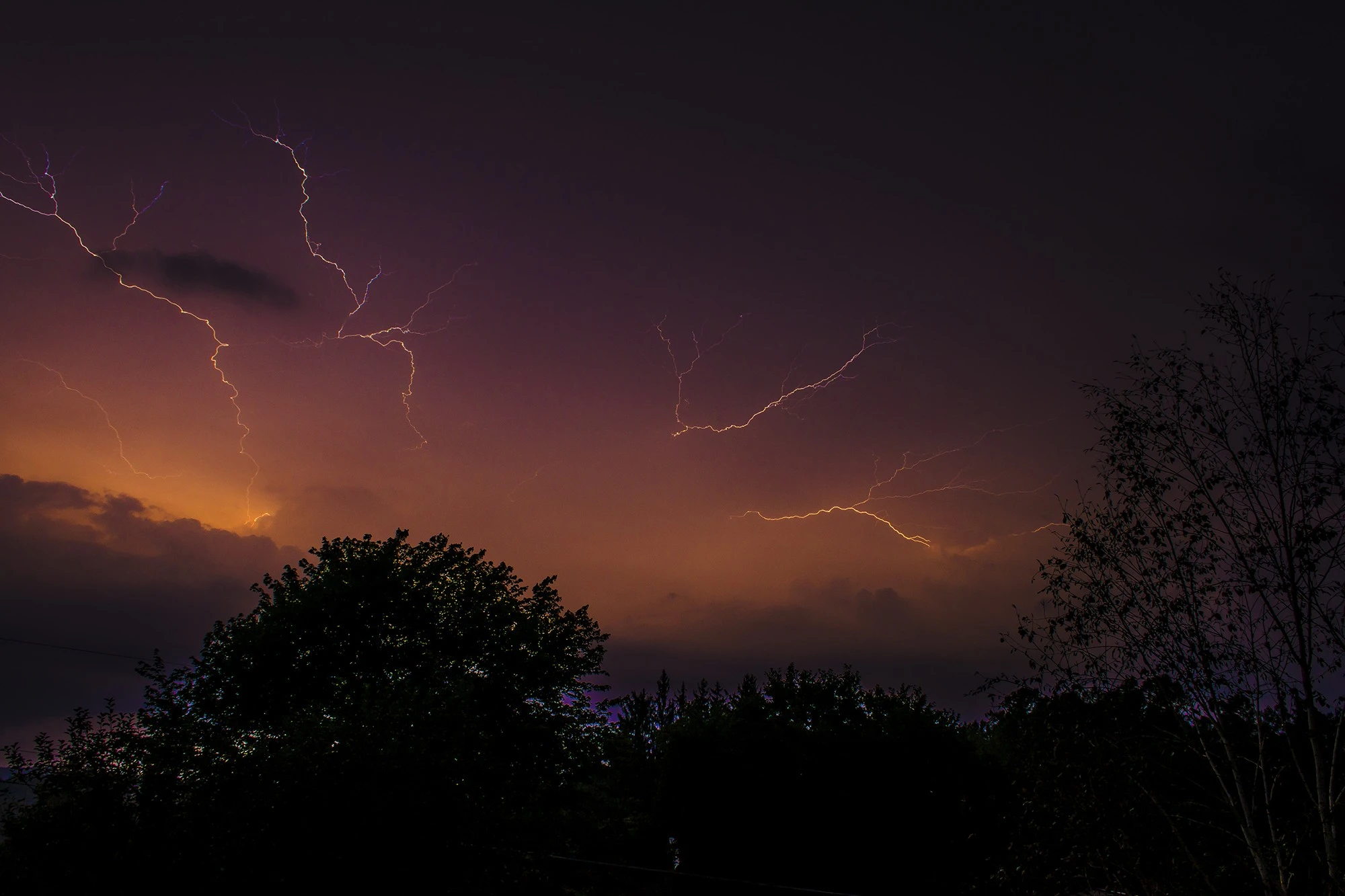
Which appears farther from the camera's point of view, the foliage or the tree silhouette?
the foliage

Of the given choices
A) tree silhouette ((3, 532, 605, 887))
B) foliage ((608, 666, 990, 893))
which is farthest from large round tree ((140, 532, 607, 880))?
foliage ((608, 666, 990, 893))

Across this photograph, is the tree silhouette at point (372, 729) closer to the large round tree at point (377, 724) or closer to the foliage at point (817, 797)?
the large round tree at point (377, 724)

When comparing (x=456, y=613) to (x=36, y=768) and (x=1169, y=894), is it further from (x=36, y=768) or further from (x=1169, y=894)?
(x=1169, y=894)

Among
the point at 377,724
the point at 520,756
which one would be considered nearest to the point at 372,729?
the point at 377,724

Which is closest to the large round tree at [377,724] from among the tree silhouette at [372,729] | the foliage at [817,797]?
the tree silhouette at [372,729]

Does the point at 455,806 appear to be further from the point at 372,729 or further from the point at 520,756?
the point at 520,756

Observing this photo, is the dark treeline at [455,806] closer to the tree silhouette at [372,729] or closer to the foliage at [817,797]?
the tree silhouette at [372,729]

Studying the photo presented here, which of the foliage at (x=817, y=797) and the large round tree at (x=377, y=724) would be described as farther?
the foliage at (x=817, y=797)

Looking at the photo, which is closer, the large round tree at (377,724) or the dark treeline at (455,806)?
the dark treeline at (455,806)

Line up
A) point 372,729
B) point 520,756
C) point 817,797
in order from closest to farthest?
point 372,729, point 520,756, point 817,797

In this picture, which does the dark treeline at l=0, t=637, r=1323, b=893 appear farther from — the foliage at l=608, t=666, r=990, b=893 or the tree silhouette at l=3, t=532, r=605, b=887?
the foliage at l=608, t=666, r=990, b=893

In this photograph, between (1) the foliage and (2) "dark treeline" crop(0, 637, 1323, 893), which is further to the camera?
(1) the foliage

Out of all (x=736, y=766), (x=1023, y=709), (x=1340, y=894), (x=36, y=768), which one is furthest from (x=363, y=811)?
(x=736, y=766)

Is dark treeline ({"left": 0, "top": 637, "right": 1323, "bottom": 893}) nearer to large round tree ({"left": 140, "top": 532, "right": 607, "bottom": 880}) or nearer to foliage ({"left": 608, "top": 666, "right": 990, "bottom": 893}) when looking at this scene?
A: large round tree ({"left": 140, "top": 532, "right": 607, "bottom": 880})
